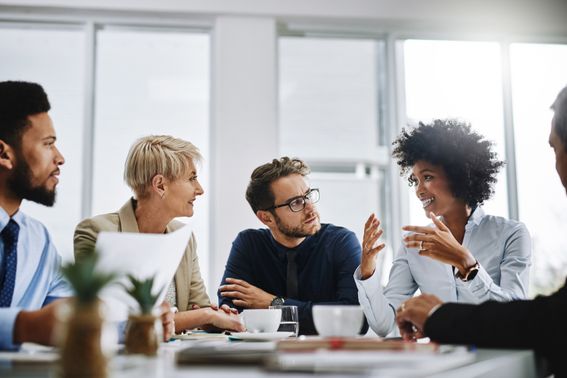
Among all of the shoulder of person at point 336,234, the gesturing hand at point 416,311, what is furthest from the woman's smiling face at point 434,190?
the gesturing hand at point 416,311

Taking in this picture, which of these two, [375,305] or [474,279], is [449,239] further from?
[375,305]

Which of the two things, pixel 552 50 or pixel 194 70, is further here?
pixel 552 50

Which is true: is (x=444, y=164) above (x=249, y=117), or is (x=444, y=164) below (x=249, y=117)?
below

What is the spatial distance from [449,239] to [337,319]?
2.84 ft

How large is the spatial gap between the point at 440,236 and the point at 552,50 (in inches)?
133

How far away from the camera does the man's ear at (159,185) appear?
266cm

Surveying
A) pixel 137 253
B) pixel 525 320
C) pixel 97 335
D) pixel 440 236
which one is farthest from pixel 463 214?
pixel 97 335

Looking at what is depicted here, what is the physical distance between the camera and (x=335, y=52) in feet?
15.1

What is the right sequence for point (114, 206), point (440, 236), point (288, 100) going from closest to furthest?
point (440, 236), point (114, 206), point (288, 100)

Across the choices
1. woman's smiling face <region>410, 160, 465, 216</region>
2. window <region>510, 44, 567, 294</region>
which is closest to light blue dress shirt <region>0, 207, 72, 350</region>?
woman's smiling face <region>410, 160, 465, 216</region>

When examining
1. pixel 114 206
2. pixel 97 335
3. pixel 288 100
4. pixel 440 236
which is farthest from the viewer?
pixel 288 100

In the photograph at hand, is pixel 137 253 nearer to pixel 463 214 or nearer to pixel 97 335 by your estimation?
pixel 97 335

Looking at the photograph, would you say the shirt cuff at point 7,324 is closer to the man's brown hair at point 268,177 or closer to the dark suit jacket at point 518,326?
the dark suit jacket at point 518,326

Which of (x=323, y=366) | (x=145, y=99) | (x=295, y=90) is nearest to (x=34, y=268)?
(x=323, y=366)
